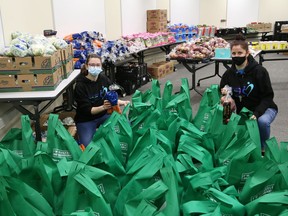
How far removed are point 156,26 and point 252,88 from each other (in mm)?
5394

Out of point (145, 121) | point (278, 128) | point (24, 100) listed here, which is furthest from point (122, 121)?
point (278, 128)

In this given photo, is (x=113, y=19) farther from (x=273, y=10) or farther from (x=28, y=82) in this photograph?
(x=273, y=10)

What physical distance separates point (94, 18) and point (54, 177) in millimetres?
4748

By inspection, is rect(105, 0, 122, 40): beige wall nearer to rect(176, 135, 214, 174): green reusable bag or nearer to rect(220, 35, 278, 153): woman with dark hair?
rect(220, 35, 278, 153): woman with dark hair

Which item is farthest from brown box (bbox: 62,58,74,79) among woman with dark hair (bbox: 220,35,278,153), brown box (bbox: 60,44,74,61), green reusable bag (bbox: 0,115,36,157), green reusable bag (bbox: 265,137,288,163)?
green reusable bag (bbox: 265,137,288,163)

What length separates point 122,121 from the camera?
1.45 metres

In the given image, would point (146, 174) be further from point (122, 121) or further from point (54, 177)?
point (122, 121)

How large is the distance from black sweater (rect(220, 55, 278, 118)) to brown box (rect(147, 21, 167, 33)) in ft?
17.0

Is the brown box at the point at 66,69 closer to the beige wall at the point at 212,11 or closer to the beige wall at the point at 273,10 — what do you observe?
the beige wall at the point at 212,11

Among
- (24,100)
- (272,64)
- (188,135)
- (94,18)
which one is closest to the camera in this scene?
(188,135)

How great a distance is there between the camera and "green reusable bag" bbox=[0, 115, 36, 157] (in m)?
1.36

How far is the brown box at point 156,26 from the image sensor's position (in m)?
7.54

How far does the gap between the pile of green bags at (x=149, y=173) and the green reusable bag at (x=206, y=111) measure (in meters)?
0.08

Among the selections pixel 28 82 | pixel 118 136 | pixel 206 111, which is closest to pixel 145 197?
pixel 118 136
